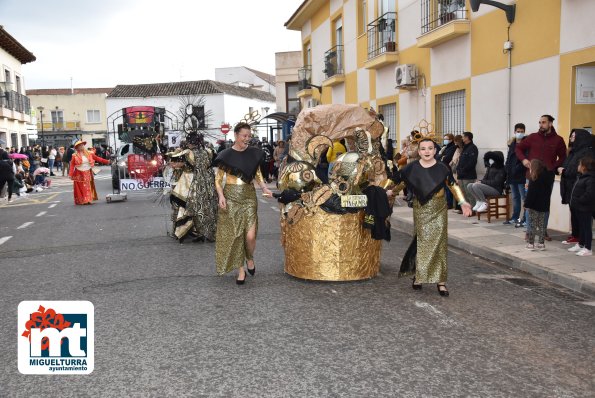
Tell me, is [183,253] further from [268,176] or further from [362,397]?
[268,176]

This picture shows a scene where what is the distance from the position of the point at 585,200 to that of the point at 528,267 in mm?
1176

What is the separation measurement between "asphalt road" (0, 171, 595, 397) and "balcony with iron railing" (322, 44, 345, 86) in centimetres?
1423

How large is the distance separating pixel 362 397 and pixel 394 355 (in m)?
0.76

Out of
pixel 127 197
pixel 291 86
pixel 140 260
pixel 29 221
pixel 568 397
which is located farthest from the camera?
pixel 291 86

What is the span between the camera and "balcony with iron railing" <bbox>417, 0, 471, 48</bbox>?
12.4m

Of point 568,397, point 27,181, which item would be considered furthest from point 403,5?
point 27,181

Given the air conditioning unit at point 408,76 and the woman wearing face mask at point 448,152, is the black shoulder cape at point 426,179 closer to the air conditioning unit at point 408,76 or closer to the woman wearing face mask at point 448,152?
the woman wearing face mask at point 448,152

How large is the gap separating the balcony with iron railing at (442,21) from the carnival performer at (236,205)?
24.7ft

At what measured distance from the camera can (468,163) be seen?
11.6 meters

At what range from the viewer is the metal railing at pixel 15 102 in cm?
3269

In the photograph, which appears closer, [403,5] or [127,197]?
[403,5]

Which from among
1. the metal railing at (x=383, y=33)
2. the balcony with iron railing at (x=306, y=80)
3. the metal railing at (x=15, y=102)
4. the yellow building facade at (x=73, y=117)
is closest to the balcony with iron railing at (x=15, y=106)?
the metal railing at (x=15, y=102)

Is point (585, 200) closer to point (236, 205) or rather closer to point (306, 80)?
point (236, 205)

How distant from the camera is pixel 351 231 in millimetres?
6508
